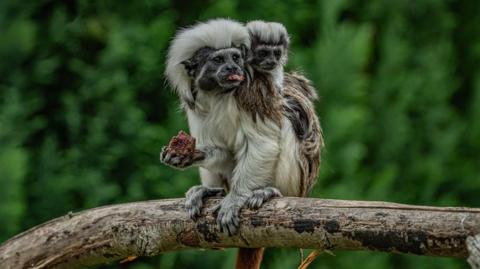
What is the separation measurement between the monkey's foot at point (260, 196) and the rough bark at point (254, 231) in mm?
49

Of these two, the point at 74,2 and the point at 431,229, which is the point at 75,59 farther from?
the point at 431,229

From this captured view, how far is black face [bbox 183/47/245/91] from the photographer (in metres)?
6.27

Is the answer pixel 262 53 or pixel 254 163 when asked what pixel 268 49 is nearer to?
pixel 262 53

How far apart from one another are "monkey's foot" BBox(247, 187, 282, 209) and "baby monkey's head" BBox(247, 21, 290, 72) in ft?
2.15

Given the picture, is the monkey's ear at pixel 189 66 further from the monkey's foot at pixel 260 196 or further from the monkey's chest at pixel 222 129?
the monkey's foot at pixel 260 196

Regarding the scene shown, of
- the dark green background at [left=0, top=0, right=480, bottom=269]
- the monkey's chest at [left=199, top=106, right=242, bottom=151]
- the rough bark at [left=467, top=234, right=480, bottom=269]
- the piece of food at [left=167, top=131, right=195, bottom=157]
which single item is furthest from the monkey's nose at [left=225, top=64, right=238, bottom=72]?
the dark green background at [left=0, top=0, right=480, bottom=269]

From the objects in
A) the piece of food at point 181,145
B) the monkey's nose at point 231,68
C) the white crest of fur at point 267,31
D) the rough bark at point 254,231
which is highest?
the white crest of fur at point 267,31

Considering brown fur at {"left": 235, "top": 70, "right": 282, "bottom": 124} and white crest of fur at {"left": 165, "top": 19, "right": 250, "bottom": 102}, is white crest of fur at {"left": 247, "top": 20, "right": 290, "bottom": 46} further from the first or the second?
brown fur at {"left": 235, "top": 70, "right": 282, "bottom": 124}

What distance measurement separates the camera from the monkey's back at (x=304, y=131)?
6.60 meters

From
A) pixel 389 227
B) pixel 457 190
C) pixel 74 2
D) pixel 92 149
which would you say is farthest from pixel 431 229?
pixel 457 190

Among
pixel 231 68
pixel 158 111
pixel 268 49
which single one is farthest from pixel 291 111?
pixel 158 111

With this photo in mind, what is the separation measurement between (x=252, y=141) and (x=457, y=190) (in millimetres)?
5133

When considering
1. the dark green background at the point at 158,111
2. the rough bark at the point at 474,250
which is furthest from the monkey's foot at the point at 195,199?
the dark green background at the point at 158,111

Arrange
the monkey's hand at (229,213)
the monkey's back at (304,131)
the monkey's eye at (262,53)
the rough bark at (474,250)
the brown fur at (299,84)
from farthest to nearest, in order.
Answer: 1. the brown fur at (299,84)
2. the monkey's back at (304,131)
3. the monkey's eye at (262,53)
4. the monkey's hand at (229,213)
5. the rough bark at (474,250)
